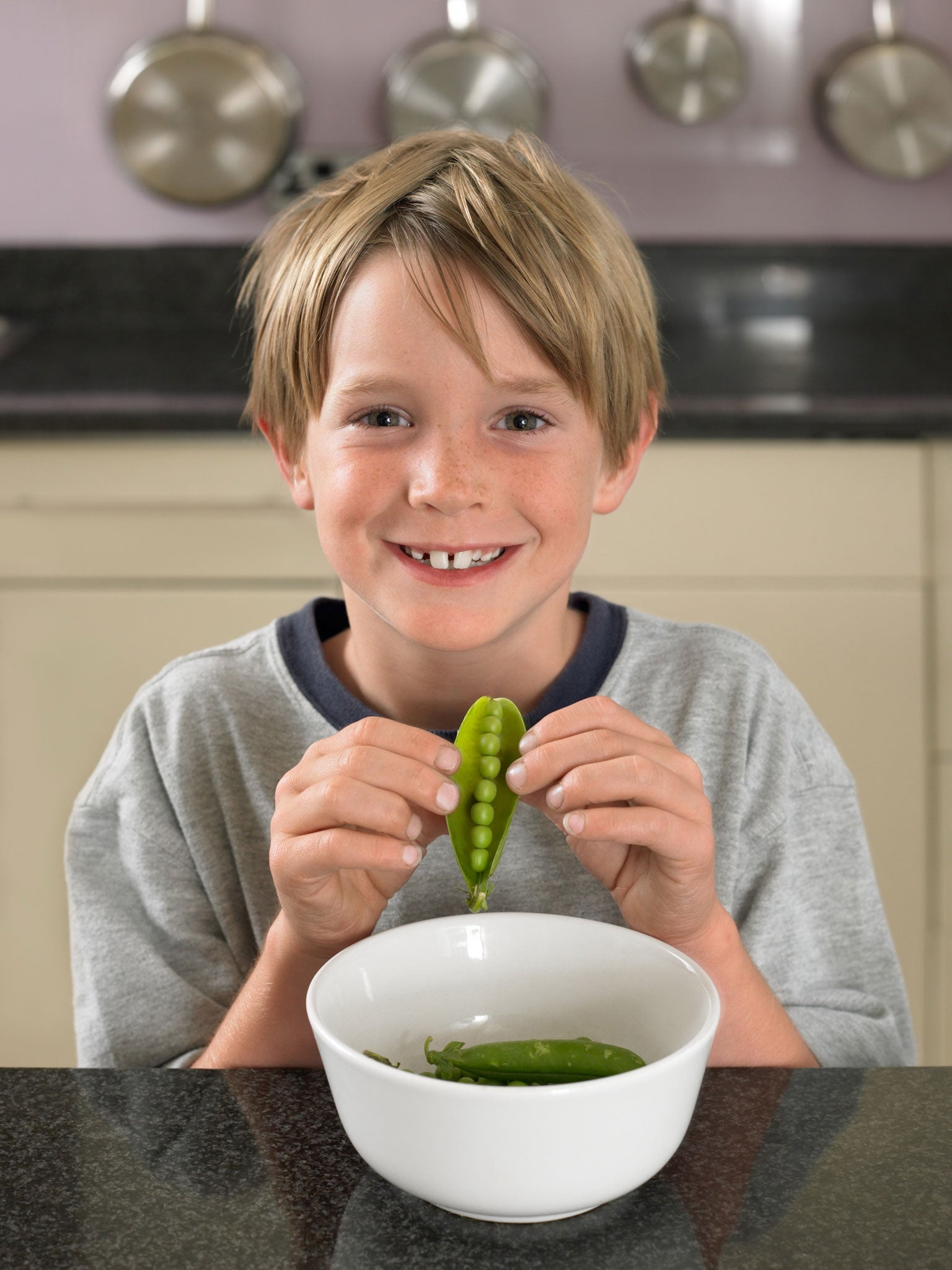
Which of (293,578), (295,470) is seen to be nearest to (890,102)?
(293,578)

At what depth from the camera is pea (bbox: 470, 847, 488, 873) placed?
60 centimetres

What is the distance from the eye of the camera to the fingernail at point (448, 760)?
1.94ft

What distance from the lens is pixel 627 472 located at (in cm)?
91

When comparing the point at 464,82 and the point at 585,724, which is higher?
the point at 464,82

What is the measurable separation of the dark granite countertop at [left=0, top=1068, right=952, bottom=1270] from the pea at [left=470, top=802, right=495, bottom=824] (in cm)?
14

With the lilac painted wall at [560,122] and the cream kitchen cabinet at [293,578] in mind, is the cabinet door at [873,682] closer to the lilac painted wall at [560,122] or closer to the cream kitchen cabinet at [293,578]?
the cream kitchen cabinet at [293,578]

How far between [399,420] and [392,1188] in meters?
0.45

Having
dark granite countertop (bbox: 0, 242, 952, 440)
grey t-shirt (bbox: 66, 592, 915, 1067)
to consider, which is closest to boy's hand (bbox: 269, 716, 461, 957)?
grey t-shirt (bbox: 66, 592, 915, 1067)

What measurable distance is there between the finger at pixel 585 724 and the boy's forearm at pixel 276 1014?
0.58ft

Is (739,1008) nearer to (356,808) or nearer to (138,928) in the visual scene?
(356,808)

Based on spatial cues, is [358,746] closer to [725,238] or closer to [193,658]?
[193,658]

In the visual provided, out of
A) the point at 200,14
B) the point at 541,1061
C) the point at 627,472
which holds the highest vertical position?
the point at 200,14

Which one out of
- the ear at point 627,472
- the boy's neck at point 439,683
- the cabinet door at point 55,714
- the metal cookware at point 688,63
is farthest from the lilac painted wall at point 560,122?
the boy's neck at point 439,683

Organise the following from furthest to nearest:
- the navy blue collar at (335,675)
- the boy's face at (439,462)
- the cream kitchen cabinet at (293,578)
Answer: the cream kitchen cabinet at (293,578) < the navy blue collar at (335,675) < the boy's face at (439,462)
